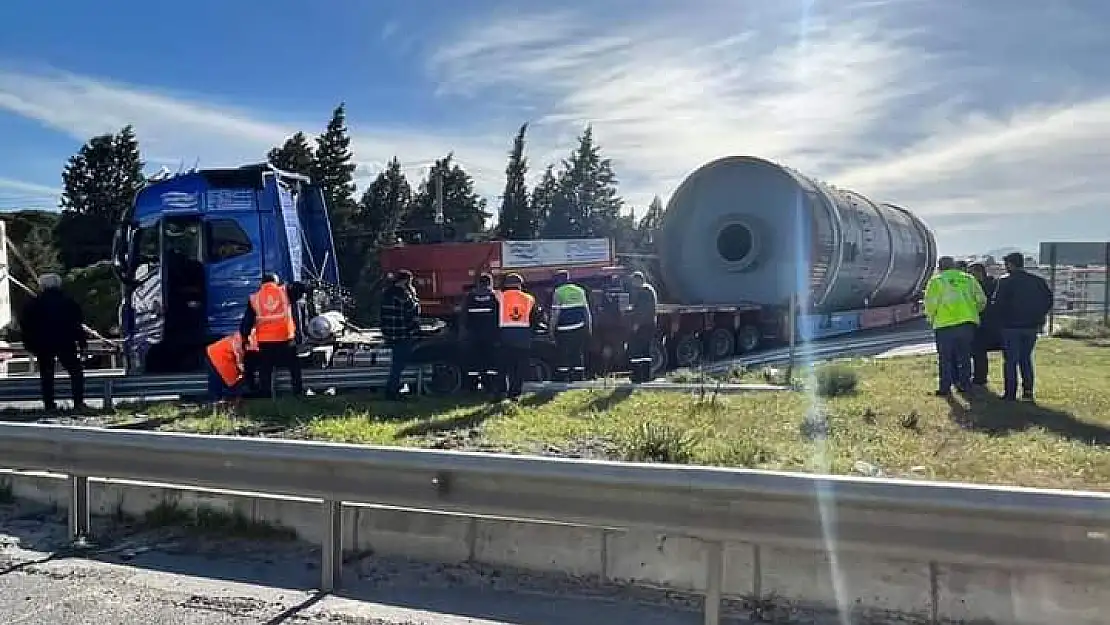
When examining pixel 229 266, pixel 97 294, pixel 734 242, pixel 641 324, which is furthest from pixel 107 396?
pixel 97 294

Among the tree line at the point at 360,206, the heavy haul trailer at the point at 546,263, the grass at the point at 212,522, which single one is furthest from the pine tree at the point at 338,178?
the grass at the point at 212,522

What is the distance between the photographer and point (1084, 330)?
23.6 meters

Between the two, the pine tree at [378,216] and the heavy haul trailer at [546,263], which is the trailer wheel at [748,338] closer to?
the heavy haul trailer at [546,263]

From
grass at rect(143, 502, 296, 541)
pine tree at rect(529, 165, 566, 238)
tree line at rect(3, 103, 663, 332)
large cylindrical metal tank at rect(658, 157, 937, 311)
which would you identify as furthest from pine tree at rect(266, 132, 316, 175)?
grass at rect(143, 502, 296, 541)

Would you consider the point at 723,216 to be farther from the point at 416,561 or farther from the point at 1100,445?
the point at 416,561

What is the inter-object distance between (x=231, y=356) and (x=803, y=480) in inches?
324

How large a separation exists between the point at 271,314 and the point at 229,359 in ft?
2.68

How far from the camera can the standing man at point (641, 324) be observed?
12828 mm

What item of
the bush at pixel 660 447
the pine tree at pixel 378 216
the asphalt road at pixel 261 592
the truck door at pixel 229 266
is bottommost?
the asphalt road at pixel 261 592

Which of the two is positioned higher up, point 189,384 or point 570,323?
point 570,323

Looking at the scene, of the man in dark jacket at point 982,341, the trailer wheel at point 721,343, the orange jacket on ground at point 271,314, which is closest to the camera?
the orange jacket on ground at point 271,314

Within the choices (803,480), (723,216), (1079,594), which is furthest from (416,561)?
(723,216)

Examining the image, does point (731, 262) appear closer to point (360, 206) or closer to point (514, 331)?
point (514, 331)

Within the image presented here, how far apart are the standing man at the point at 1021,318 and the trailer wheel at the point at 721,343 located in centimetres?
673
